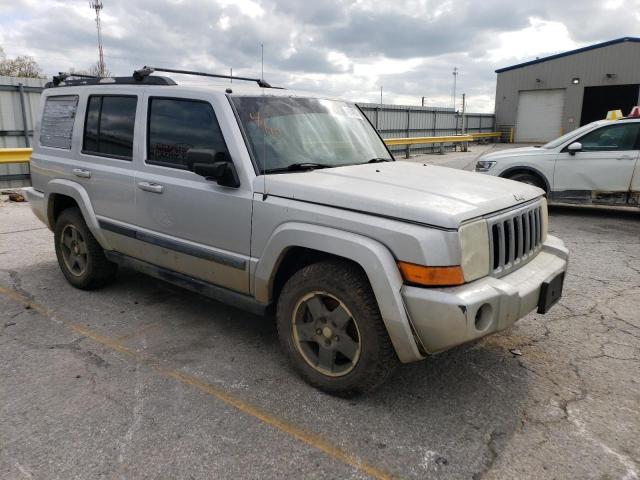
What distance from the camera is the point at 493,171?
9.11m

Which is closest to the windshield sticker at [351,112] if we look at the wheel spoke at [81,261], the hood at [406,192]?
the hood at [406,192]

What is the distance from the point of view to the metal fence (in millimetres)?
21516

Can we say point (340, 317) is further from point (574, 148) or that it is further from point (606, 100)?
point (606, 100)

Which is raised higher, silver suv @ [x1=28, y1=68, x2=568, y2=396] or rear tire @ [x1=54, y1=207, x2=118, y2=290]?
silver suv @ [x1=28, y1=68, x2=568, y2=396]

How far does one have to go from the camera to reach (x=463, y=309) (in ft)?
8.25

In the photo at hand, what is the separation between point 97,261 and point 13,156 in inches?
270

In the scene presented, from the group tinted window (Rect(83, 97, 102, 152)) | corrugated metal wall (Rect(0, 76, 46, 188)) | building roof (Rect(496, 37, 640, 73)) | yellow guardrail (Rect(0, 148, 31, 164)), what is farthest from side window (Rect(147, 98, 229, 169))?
building roof (Rect(496, 37, 640, 73))

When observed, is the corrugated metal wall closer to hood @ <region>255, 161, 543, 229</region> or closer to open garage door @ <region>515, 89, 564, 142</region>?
hood @ <region>255, 161, 543, 229</region>

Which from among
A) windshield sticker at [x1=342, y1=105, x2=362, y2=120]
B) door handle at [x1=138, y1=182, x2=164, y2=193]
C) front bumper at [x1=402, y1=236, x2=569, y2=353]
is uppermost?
windshield sticker at [x1=342, y1=105, x2=362, y2=120]

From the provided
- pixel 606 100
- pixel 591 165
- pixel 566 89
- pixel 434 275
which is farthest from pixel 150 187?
pixel 606 100

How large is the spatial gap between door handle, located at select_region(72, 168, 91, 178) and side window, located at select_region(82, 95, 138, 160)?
173mm

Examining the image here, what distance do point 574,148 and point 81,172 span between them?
7452 mm

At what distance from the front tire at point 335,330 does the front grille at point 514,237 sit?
757 mm

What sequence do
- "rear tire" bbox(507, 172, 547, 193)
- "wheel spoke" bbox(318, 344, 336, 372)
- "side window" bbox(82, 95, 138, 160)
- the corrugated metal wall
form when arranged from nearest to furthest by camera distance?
"wheel spoke" bbox(318, 344, 336, 372), "side window" bbox(82, 95, 138, 160), "rear tire" bbox(507, 172, 547, 193), the corrugated metal wall
